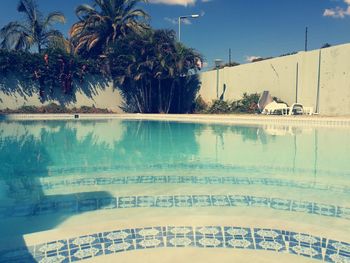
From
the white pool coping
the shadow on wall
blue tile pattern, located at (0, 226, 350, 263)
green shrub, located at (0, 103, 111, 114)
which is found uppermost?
the shadow on wall

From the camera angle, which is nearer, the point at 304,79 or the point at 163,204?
the point at 163,204

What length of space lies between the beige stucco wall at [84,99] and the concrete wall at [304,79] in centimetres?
803

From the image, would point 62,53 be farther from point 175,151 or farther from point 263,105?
point 175,151

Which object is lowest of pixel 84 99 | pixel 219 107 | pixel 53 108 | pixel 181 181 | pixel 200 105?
pixel 181 181

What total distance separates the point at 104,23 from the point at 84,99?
518cm

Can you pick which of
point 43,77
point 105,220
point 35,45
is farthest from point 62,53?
point 105,220

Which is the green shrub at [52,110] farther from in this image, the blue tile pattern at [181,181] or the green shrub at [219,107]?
the blue tile pattern at [181,181]

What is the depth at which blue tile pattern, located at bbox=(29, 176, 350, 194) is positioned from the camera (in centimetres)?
541

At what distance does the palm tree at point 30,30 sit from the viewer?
23.0 meters

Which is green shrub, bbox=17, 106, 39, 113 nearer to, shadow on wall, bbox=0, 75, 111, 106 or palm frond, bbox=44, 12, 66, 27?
shadow on wall, bbox=0, 75, 111, 106

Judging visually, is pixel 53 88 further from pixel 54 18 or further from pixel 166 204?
pixel 166 204

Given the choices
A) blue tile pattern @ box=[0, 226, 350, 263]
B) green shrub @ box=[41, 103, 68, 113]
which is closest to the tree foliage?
green shrub @ box=[41, 103, 68, 113]

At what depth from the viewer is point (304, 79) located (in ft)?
54.4

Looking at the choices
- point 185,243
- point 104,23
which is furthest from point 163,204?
point 104,23
